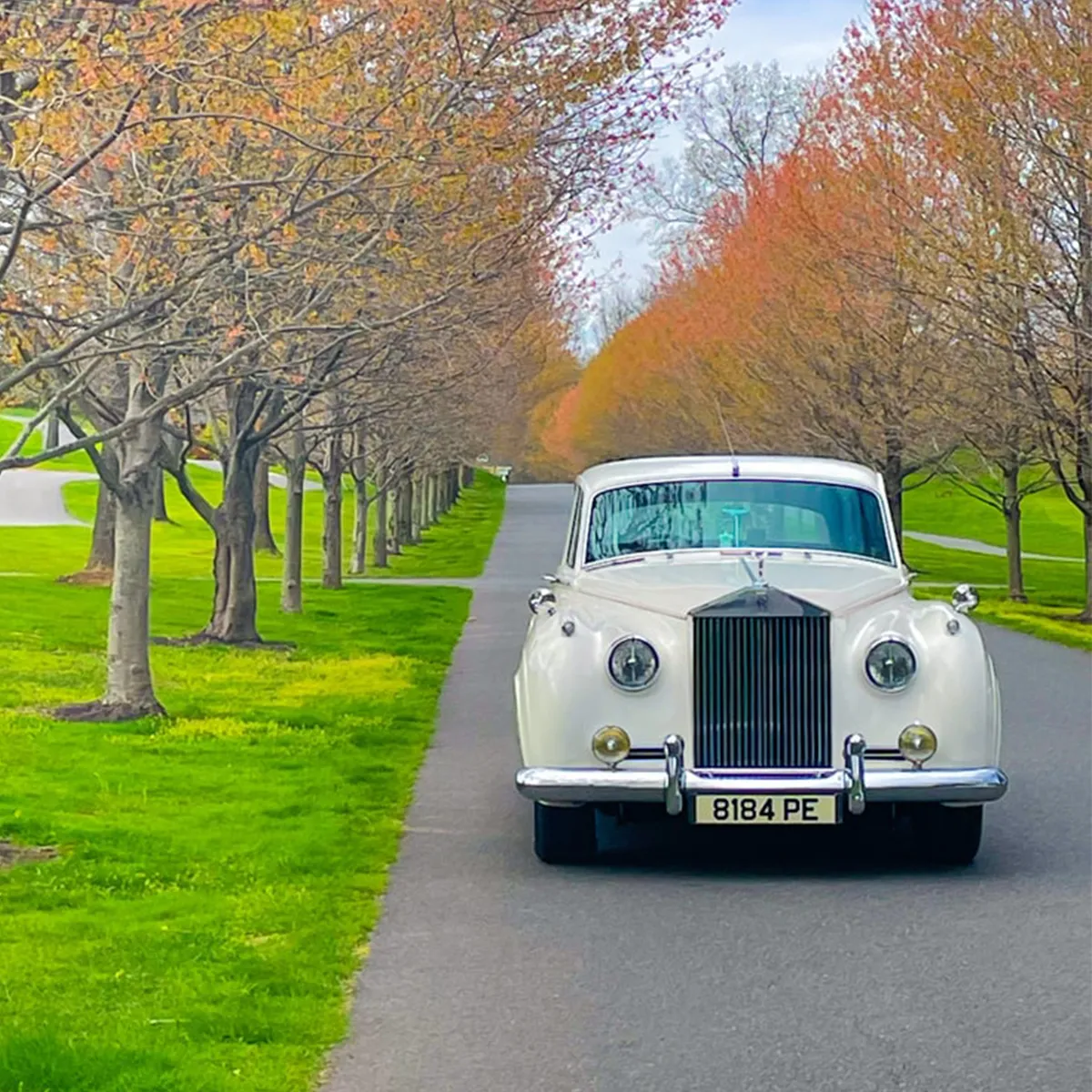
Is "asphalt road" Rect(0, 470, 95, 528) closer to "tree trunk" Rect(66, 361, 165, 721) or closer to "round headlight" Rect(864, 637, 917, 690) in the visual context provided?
"tree trunk" Rect(66, 361, 165, 721)

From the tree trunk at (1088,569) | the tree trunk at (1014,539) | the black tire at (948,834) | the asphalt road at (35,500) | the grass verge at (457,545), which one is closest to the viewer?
the black tire at (948,834)

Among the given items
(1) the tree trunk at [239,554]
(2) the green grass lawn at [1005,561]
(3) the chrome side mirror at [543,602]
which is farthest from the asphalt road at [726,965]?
(2) the green grass lawn at [1005,561]

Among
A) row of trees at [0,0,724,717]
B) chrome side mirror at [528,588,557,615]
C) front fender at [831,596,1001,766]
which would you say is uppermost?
row of trees at [0,0,724,717]

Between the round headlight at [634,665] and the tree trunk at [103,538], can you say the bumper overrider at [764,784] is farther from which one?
the tree trunk at [103,538]

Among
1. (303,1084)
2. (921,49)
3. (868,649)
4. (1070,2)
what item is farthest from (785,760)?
(921,49)

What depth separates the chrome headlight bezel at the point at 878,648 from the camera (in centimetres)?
834

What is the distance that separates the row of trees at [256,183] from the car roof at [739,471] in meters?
1.99

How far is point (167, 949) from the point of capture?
6.94 metres

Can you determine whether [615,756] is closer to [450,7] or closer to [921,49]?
[450,7]

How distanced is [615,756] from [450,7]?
445cm

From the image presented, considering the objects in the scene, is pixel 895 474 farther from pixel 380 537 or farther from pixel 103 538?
pixel 103 538

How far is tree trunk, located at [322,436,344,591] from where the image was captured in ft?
96.6

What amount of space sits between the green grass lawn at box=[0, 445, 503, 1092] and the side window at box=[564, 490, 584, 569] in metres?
1.66

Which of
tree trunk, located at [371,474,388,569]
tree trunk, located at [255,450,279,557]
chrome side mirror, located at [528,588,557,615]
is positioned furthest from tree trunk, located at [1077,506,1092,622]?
tree trunk, located at [255,450,279,557]
